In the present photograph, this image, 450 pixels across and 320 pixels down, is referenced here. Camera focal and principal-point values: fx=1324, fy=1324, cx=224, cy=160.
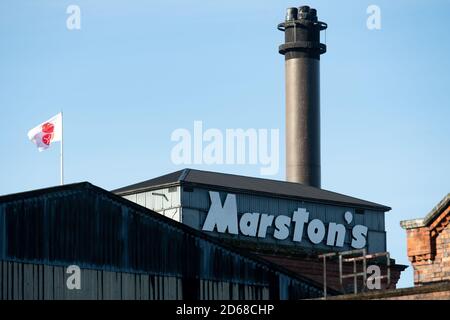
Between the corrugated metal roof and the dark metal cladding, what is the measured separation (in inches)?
687

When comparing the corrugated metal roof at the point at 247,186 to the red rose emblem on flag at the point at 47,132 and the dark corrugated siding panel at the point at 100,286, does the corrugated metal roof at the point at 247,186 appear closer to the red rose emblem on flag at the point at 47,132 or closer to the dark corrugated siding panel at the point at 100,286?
the red rose emblem on flag at the point at 47,132

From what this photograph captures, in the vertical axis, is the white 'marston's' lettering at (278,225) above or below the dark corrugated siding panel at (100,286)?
above

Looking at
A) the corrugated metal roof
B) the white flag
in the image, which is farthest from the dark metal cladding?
the corrugated metal roof

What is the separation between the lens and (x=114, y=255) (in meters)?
45.6

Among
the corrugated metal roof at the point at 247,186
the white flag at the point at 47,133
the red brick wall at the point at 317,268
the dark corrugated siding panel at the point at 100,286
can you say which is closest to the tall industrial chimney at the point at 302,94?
the corrugated metal roof at the point at 247,186

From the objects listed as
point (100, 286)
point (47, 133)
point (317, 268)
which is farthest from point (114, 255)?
point (317, 268)

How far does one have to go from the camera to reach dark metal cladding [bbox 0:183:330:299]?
42.7 metres

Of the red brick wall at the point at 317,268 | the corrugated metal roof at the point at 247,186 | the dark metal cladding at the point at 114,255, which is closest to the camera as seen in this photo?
the dark metal cladding at the point at 114,255

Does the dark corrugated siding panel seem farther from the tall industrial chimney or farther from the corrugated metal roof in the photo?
the tall industrial chimney

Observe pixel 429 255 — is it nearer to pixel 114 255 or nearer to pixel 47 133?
pixel 114 255

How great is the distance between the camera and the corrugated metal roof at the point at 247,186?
2670 inches

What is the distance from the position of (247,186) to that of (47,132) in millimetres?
16165

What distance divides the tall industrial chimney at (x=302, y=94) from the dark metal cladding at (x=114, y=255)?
30.8 metres
